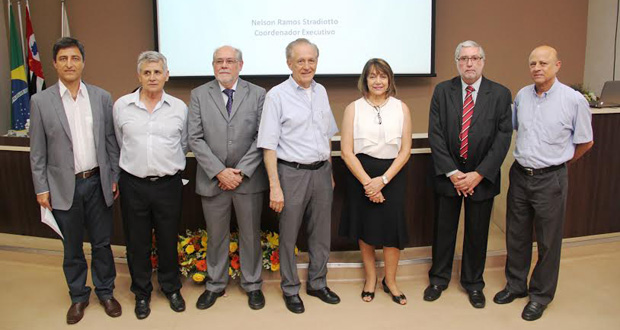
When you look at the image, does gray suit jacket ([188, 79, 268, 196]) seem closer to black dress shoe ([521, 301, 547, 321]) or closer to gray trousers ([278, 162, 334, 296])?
gray trousers ([278, 162, 334, 296])

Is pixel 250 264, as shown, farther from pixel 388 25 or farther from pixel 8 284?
pixel 388 25

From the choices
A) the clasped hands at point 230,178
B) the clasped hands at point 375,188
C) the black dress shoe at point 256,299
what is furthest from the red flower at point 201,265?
the clasped hands at point 375,188

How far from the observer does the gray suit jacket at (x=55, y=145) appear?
268cm

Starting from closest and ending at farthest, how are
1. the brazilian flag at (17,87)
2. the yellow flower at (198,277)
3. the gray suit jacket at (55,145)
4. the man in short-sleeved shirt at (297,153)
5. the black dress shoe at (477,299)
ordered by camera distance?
the gray suit jacket at (55,145) < the man in short-sleeved shirt at (297,153) < the black dress shoe at (477,299) < the yellow flower at (198,277) < the brazilian flag at (17,87)

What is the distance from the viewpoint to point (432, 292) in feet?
10.3

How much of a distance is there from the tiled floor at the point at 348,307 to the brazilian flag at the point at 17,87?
1952mm

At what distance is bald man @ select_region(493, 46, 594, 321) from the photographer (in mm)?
2770

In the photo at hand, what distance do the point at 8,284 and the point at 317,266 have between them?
2179mm

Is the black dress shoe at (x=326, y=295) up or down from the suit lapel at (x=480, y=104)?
down

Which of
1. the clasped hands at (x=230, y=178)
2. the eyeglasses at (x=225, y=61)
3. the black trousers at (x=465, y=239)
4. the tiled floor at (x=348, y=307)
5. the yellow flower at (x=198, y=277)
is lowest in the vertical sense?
the tiled floor at (x=348, y=307)

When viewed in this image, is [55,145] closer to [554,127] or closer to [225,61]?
[225,61]

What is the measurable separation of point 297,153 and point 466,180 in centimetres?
102

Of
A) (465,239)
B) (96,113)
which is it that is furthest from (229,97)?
(465,239)

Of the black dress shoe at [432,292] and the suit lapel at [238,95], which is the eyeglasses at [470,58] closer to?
the suit lapel at [238,95]
